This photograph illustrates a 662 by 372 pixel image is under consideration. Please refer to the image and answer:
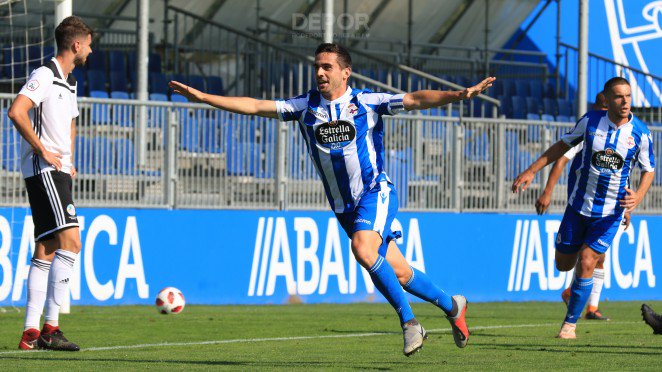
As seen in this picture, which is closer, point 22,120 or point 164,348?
point 22,120

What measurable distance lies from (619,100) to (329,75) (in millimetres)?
3083

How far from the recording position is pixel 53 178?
8.53 meters

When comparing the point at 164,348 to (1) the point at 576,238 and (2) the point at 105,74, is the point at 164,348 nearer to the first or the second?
(1) the point at 576,238

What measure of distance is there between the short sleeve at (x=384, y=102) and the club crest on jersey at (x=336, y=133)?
0.20m

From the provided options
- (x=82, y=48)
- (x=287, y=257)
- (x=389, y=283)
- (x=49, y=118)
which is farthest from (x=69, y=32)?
(x=287, y=257)

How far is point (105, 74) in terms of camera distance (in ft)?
65.0

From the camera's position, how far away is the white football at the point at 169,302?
40.5 ft

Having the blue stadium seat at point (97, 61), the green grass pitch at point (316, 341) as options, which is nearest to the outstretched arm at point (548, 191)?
the green grass pitch at point (316, 341)

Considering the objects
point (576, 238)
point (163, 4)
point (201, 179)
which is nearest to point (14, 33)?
point (163, 4)

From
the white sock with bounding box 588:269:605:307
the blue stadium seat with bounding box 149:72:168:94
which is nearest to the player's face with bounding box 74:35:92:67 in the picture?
the white sock with bounding box 588:269:605:307

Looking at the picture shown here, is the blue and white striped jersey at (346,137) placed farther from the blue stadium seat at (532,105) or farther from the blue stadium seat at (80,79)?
the blue stadium seat at (532,105)

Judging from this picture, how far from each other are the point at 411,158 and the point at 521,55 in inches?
480

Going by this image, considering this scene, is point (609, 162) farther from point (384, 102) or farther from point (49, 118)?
point (49, 118)

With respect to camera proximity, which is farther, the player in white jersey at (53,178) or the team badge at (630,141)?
the team badge at (630,141)
